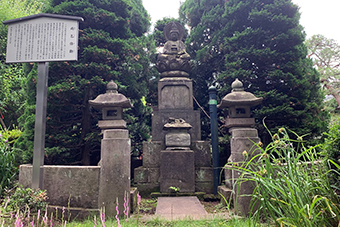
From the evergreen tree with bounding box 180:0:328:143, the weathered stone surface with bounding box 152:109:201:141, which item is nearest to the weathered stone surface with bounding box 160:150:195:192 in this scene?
the weathered stone surface with bounding box 152:109:201:141

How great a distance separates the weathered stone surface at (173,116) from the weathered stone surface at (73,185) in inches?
88.0

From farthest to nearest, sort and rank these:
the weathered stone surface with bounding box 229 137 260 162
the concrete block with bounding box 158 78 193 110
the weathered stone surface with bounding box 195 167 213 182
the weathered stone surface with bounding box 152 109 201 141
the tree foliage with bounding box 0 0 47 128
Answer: the tree foliage with bounding box 0 0 47 128 → the concrete block with bounding box 158 78 193 110 → the weathered stone surface with bounding box 152 109 201 141 → the weathered stone surface with bounding box 195 167 213 182 → the weathered stone surface with bounding box 229 137 260 162

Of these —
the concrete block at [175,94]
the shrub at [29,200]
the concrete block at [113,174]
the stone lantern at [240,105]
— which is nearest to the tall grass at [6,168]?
the shrub at [29,200]

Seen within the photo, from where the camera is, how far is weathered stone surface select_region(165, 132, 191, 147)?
15.5 feet

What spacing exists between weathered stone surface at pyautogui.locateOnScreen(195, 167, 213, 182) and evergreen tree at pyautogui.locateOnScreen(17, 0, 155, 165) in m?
2.01

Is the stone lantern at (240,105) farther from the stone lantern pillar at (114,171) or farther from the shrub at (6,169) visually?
the shrub at (6,169)

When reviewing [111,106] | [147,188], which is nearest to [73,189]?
[111,106]

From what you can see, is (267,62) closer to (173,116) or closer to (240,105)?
(240,105)

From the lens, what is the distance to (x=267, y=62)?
552cm

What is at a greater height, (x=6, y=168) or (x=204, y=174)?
(x=6, y=168)

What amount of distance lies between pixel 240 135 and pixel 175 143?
69.5 inches

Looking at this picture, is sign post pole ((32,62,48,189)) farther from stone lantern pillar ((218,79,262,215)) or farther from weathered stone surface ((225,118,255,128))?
weathered stone surface ((225,118,255,128))

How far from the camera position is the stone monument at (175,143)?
452 cm

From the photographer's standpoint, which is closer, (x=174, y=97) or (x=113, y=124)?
(x=113, y=124)
